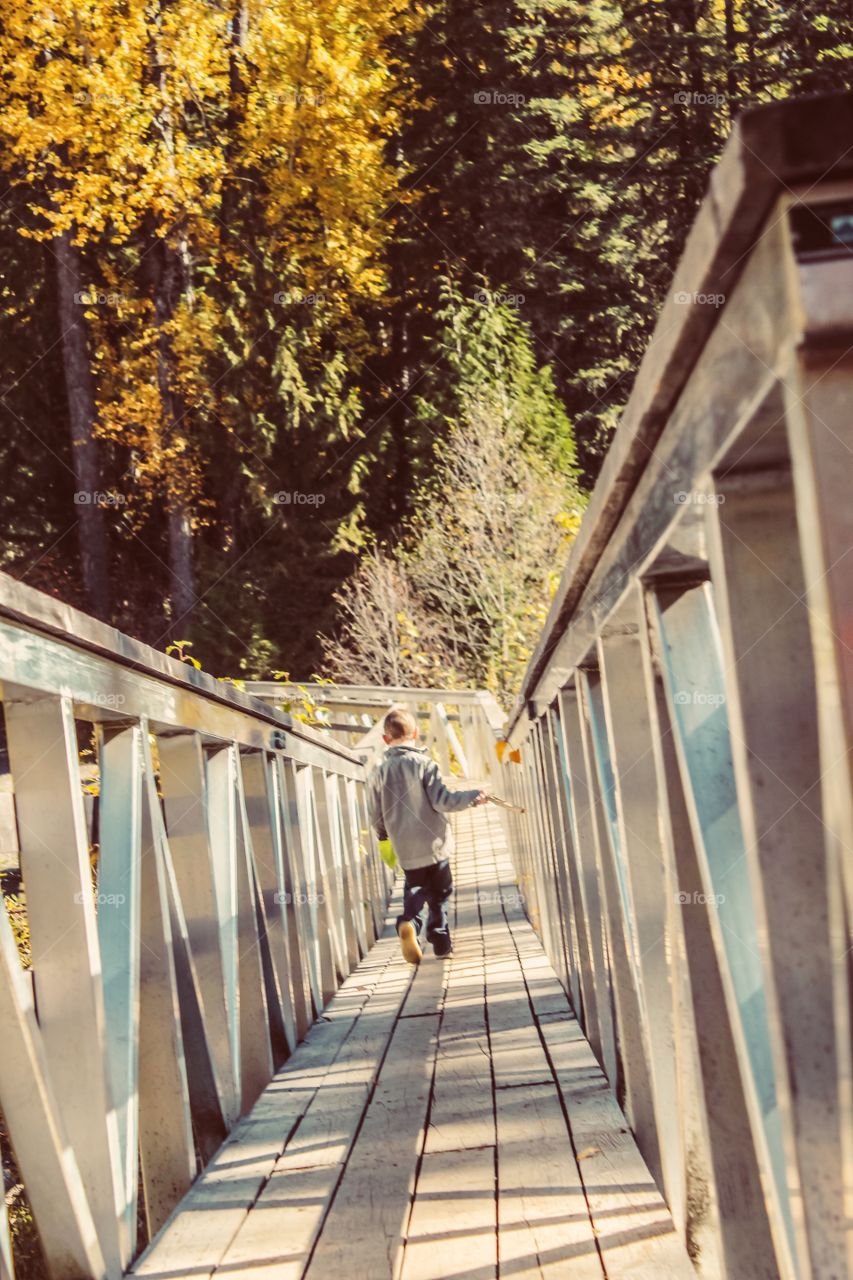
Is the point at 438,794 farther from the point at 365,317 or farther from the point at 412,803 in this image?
the point at 365,317

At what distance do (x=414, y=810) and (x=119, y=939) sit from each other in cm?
506

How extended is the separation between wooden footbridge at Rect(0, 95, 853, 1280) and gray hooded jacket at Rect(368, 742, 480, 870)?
2321 mm

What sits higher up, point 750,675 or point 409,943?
point 750,675

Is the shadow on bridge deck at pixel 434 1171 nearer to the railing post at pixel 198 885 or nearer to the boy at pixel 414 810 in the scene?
the railing post at pixel 198 885

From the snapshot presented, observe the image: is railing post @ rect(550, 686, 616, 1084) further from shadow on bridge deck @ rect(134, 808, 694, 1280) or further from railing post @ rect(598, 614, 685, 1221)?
railing post @ rect(598, 614, 685, 1221)

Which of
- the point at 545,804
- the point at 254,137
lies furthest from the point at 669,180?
the point at 545,804

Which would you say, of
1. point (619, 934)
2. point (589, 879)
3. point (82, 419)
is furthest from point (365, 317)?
point (619, 934)

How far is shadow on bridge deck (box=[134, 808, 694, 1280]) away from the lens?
238 cm

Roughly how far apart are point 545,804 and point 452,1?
83.7ft

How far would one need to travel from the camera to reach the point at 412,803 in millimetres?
7418

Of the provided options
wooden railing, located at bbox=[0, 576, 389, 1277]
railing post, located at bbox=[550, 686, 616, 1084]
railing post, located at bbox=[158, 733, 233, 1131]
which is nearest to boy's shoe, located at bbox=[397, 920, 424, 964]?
wooden railing, located at bbox=[0, 576, 389, 1277]

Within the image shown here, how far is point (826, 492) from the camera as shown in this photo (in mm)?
1025

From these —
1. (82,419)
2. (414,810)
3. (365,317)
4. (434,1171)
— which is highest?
(365,317)

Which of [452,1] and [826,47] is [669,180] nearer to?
[826,47]
